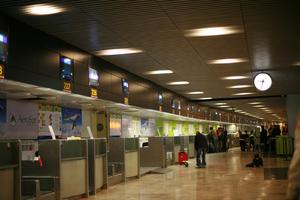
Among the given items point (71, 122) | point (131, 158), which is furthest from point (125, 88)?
point (131, 158)

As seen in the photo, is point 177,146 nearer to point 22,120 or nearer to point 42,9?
point 22,120

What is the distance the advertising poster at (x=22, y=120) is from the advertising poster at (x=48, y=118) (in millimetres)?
253

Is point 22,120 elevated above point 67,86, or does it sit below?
below

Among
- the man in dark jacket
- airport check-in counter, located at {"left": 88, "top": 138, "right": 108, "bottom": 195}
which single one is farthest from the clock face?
airport check-in counter, located at {"left": 88, "top": 138, "right": 108, "bottom": 195}

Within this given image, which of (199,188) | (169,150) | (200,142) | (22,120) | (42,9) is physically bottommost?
(199,188)

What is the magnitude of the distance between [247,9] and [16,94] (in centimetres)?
536

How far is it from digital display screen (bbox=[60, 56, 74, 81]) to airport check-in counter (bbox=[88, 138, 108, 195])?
1977 millimetres

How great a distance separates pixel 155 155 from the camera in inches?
718

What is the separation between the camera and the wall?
21719mm

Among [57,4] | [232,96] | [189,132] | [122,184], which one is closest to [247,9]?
[57,4]

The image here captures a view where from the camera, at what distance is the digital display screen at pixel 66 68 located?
9.33m

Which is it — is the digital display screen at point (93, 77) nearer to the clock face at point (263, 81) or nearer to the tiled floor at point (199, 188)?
the tiled floor at point (199, 188)

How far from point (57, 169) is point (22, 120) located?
227 centimetres

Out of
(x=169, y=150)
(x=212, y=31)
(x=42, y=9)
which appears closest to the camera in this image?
(x=42, y=9)
